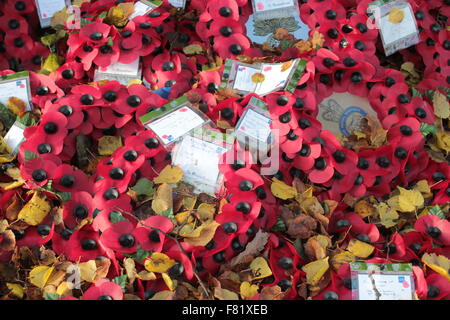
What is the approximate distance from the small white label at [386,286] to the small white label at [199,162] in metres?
0.49

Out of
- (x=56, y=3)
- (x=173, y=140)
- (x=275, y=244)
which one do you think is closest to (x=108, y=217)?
(x=173, y=140)

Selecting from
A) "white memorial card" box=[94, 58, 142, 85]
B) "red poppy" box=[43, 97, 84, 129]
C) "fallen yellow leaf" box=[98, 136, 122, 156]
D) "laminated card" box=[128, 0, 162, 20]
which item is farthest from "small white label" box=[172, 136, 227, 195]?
"laminated card" box=[128, 0, 162, 20]

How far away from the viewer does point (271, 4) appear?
2230 millimetres

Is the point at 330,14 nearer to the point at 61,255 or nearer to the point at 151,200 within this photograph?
the point at 151,200

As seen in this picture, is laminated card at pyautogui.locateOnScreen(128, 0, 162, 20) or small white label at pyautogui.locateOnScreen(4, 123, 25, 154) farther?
laminated card at pyautogui.locateOnScreen(128, 0, 162, 20)

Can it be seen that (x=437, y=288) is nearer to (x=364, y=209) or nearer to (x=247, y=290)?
(x=364, y=209)

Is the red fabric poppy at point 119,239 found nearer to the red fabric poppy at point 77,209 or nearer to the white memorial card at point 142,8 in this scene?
the red fabric poppy at point 77,209

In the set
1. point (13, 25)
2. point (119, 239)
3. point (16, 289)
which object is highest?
point (13, 25)

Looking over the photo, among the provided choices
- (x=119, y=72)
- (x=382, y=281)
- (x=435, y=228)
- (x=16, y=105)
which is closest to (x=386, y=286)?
(x=382, y=281)

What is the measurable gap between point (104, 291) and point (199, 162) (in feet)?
1.61

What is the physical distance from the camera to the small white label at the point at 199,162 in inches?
66.6

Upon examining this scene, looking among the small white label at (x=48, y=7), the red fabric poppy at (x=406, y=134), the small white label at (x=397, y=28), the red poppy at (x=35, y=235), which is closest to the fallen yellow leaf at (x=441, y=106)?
the red fabric poppy at (x=406, y=134)

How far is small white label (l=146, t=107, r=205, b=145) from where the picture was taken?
1750 millimetres

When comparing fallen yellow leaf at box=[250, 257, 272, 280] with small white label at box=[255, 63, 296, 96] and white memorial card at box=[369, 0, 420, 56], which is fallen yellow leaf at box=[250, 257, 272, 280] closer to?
small white label at box=[255, 63, 296, 96]
